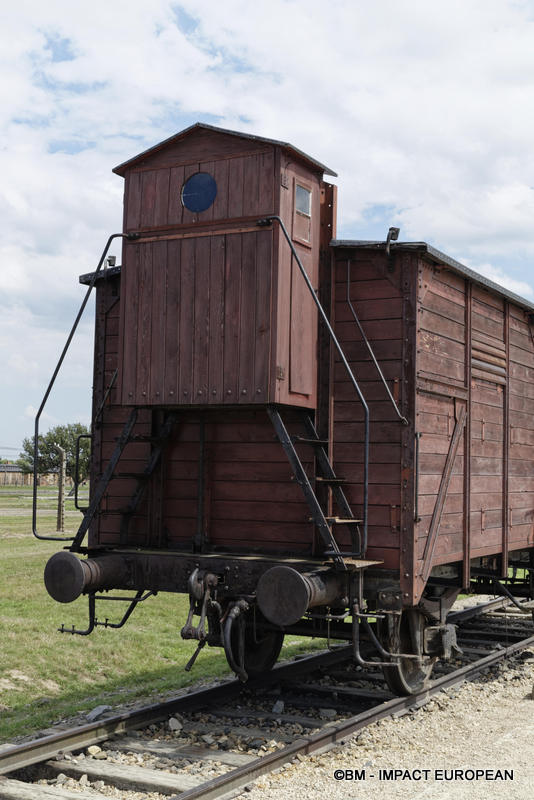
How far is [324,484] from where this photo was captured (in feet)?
23.6

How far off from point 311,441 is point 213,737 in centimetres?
238

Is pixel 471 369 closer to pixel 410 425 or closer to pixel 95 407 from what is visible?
pixel 410 425

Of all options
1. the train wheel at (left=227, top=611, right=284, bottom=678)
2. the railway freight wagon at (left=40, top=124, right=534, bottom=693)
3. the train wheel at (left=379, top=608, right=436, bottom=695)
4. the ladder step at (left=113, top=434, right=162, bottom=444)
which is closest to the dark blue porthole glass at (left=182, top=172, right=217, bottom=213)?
the railway freight wagon at (left=40, top=124, right=534, bottom=693)

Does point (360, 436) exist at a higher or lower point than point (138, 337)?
lower

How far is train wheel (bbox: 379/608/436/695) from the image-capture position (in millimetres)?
7211

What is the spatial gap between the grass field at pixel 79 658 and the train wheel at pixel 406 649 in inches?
87.1

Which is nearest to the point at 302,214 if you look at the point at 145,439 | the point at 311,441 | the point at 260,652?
the point at 311,441

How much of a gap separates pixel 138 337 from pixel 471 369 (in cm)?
324

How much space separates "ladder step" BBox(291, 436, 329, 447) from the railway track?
2.14m

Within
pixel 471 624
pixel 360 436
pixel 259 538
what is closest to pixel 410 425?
pixel 360 436

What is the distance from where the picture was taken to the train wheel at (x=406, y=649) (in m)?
7.21

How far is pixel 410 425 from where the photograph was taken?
276 inches

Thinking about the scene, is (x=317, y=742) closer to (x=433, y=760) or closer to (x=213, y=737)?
(x=433, y=760)

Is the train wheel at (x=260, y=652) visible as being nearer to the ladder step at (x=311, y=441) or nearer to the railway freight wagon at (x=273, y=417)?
the railway freight wagon at (x=273, y=417)
